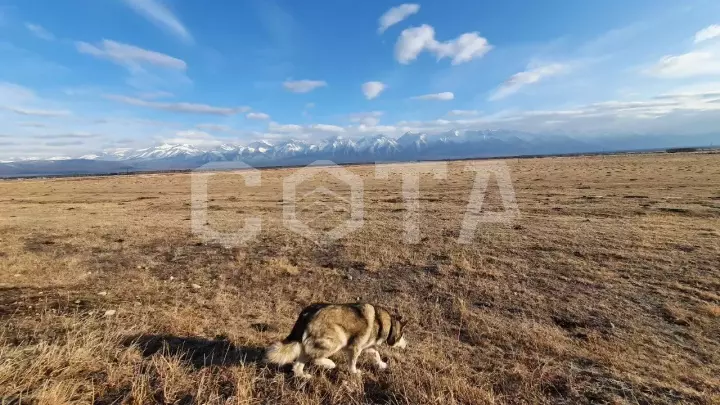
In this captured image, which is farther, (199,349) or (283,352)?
(199,349)

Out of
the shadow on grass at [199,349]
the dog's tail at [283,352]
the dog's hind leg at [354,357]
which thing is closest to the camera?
the dog's tail at [283,352]

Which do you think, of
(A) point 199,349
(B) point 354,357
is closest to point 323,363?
(B) point 354,357

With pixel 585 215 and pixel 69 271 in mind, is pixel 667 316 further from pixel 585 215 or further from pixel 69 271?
pixel 69 271

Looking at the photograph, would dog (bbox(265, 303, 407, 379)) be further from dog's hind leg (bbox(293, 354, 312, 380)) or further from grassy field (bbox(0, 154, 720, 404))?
grassy field (bbox(0, 154, 720, 404))

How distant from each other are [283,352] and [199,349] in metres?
2.11

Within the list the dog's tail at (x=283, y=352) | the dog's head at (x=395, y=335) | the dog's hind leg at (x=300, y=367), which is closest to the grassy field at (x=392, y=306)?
the dog's hind leg at (x=300, y=367)

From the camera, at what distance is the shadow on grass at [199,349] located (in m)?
5.55

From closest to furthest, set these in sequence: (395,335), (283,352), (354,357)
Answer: (283,352) < (354,357) < (395,335)

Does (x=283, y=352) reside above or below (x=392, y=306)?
above

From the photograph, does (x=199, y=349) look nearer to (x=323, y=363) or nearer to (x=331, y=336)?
(x=323, y=363)

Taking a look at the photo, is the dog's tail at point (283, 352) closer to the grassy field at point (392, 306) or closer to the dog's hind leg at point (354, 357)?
the grassy field at point (392, 306)

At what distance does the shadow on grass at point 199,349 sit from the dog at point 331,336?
3.11 ft

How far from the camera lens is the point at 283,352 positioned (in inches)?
187

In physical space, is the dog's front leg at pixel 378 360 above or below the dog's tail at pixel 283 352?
below
